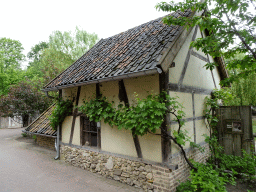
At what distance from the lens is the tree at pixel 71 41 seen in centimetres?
1847

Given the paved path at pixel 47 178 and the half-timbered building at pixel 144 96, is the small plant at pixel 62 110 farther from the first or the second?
the paved path at pixel 47 178

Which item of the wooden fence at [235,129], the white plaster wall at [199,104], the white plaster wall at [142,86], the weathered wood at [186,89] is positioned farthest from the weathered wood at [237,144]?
the white plaster wall at [142,86]

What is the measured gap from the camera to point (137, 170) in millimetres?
4492

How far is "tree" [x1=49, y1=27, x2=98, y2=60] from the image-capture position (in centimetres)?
1847

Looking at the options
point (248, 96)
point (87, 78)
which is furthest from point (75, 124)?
point (248, 96)

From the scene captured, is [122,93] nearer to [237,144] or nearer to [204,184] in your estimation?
[204,184]

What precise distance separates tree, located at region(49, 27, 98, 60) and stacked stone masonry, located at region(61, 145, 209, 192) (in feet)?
48.2

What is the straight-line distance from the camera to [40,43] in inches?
1246

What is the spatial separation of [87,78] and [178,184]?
3.78 m

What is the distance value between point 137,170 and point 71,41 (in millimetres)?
17400

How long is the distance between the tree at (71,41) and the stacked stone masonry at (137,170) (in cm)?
1471

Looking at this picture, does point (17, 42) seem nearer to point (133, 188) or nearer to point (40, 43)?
point (40, 43)

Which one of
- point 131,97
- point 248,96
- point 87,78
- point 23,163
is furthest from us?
point 248,96

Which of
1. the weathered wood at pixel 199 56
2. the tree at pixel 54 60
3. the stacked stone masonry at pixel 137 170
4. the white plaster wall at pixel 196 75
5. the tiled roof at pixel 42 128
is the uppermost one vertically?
the tree at pixel 54 60
